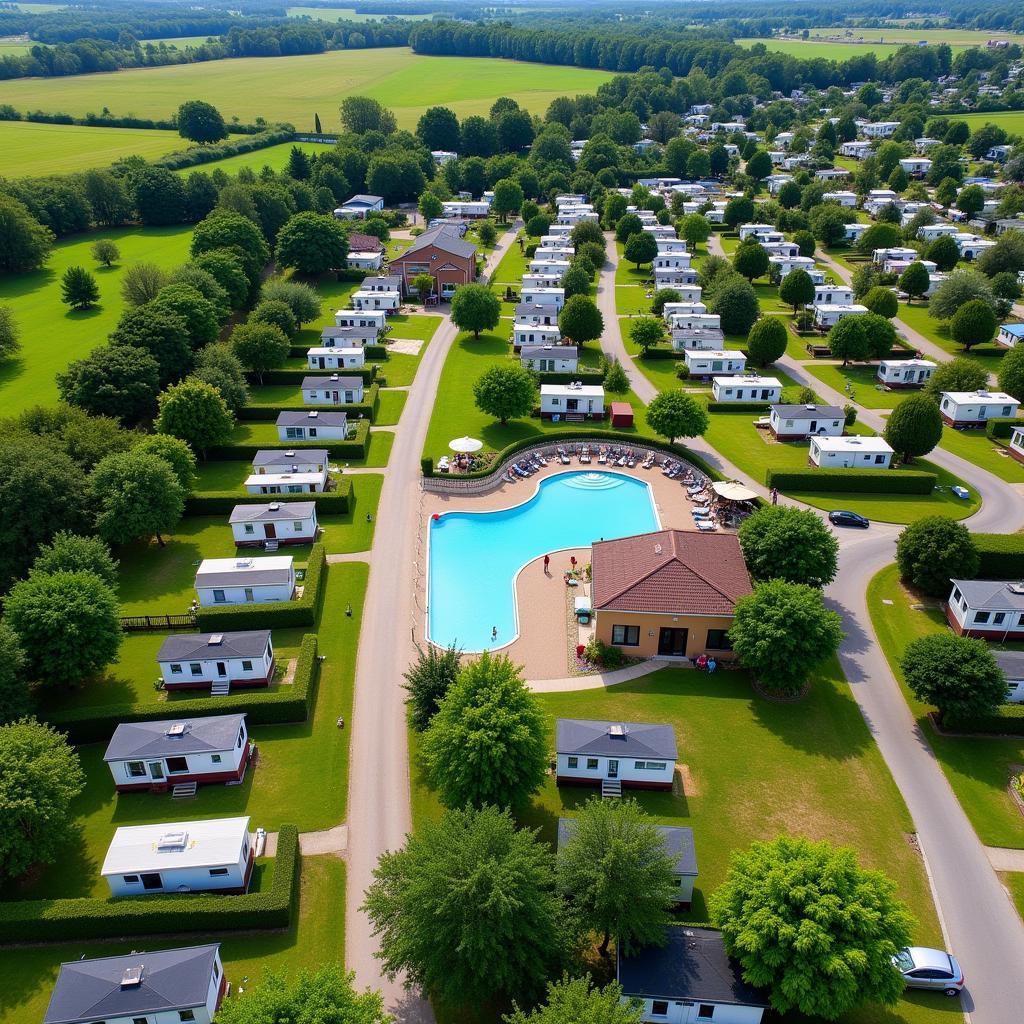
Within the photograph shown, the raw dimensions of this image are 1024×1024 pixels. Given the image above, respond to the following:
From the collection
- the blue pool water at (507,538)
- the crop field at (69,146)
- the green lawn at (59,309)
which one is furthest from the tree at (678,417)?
the crop field at (69,146)

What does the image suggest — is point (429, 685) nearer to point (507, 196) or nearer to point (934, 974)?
point (934, 974)

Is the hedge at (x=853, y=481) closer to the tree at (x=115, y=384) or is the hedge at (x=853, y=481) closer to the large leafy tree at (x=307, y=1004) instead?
the large leafy tree at (x=307, y=1004)

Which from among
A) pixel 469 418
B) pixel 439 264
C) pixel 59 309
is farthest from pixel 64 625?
pixel 439 264

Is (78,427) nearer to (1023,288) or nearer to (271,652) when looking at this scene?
(271,652)

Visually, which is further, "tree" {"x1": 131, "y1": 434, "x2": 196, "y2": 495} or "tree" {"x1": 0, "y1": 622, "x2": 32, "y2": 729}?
"tree" {"x1": 131, "y1": 434, "x2": 196, "y2": 495}

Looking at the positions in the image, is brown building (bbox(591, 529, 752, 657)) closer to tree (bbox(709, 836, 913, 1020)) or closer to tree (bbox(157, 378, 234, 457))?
tree (bbox(709, 836, 913, 1020))

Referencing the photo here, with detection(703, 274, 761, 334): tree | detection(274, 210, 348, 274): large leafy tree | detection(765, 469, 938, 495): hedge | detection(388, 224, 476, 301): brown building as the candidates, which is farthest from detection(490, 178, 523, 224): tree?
detection(765, 469, 938, 495): hedge

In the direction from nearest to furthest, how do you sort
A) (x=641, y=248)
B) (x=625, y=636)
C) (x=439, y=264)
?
(x=625, y=636)
(x=439, y=264)
(x=641, y=248)
